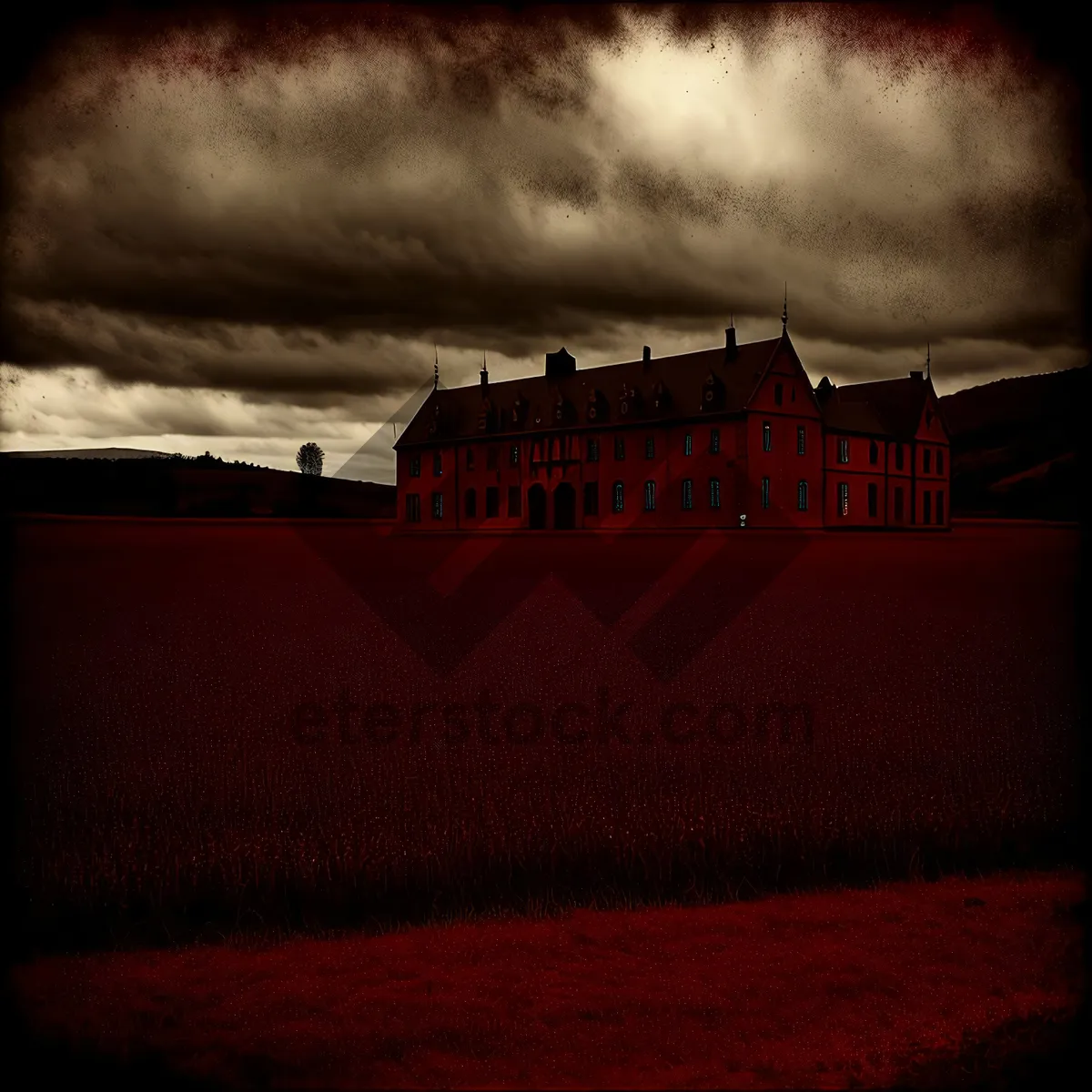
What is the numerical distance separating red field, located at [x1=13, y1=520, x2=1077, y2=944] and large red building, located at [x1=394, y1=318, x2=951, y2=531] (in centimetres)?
2400

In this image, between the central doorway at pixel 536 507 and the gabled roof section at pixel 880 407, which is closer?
the central doorway at pixel 536 507

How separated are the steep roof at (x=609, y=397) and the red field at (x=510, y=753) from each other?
27.6m

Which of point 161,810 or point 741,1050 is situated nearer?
point 741,1050

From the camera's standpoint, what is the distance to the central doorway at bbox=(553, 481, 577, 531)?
4172 cm

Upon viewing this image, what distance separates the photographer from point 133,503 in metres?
11.3

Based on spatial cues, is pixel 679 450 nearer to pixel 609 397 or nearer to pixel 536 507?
pixel 609 397

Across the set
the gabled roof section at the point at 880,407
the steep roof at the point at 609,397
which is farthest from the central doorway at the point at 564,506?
the gabled roof section at the point at 880,407

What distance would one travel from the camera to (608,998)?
3.09 meters

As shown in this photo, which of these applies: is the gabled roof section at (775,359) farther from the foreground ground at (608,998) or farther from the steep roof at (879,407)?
the foreground ground at (608,998)

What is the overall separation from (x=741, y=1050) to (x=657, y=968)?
0.62 m

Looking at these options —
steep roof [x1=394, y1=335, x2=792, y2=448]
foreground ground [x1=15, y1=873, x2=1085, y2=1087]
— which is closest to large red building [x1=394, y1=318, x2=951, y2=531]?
steep roof [x1=394, y1=335, x2=792, y2=448]

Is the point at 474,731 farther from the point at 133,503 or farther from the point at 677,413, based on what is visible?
the point at 677,413

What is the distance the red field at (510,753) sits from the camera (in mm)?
4066

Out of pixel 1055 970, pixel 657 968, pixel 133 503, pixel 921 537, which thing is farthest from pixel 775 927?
pixel 921 537
